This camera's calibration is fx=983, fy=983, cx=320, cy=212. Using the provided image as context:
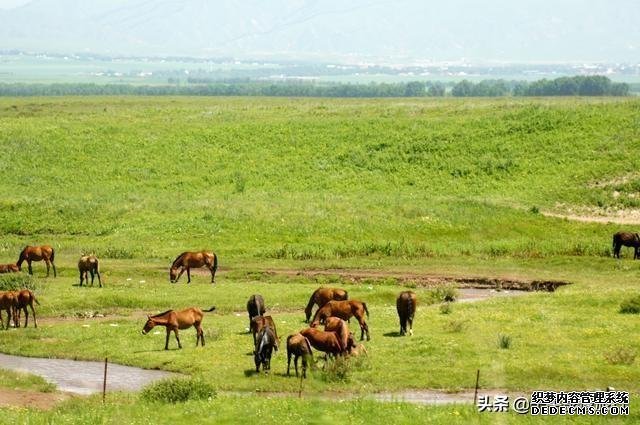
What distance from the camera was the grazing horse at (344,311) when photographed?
30678 mm

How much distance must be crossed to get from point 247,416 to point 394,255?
1123 inches

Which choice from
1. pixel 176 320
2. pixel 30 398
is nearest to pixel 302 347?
pixel 176 320

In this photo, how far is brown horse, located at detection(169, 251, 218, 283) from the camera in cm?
4391

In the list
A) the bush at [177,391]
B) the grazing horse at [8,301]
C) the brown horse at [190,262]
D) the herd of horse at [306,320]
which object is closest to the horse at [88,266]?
the brown horse at [190,262]

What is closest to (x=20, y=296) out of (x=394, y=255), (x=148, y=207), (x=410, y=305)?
(x=410, y=305)

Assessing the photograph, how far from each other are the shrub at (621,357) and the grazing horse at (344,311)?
7.29 metres

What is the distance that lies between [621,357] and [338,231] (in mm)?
28022

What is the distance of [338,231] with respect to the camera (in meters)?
54.5

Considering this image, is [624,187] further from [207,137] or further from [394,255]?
[207,137]

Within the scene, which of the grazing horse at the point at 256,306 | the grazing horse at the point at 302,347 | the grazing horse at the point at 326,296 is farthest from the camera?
→ the grazing horse at the point at 326,296

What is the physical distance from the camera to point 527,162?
72.0m

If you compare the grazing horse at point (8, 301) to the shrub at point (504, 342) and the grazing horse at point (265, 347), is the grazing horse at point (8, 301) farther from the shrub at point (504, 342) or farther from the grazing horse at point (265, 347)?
the shrub at point (504, 342)

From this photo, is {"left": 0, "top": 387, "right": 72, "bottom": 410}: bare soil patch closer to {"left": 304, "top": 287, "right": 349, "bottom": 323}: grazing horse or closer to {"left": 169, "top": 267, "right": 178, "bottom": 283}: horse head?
{"left": 304, "top": 287, "right": 349, "bottom": 323}: grazing horse

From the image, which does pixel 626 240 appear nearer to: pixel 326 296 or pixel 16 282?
pixel 326 296
